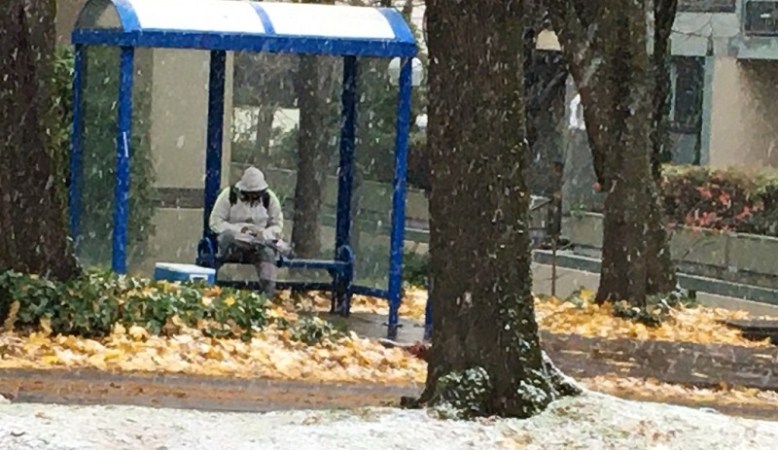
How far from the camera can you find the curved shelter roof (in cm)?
1343

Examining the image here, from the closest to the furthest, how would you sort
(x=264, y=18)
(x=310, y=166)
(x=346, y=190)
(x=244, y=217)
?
(x=264, y=18) < (x=244, y=217) < (x=346, y=190) < (x=310, y=166)

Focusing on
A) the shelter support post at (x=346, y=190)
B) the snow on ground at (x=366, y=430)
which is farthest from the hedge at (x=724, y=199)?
the snow on ground at (x=366, y=430)

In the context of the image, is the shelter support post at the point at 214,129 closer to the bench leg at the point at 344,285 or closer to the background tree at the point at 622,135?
the bench leg at the point at 344,285

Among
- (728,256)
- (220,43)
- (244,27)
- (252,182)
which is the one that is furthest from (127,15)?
(728,256)

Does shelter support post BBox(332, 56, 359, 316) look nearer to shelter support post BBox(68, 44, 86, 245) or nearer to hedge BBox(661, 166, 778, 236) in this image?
shelter support post BBox(68, 44, 86, 245)

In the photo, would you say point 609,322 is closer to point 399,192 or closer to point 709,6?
point 399,192

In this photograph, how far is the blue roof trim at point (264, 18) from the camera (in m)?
13.7

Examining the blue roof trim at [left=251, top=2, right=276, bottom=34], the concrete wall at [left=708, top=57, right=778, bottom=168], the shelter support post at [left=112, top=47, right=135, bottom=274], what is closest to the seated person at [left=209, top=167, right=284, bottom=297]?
the shelter support post at [left=112, top=47, right=135, bottom=274]

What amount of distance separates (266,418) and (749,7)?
2399cm

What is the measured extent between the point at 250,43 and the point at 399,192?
1.67 meters

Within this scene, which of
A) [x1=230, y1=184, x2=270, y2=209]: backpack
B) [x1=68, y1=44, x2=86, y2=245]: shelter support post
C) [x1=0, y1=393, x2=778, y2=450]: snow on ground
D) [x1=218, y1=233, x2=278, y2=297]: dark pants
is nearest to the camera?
[x1=0, y1=393, x2=778, y2=450]: snow on ground

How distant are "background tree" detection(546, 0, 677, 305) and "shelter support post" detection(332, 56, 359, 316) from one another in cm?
273

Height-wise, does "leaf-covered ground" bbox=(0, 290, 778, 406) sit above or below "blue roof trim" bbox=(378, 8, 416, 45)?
below

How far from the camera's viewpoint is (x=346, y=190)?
52.5 feet
